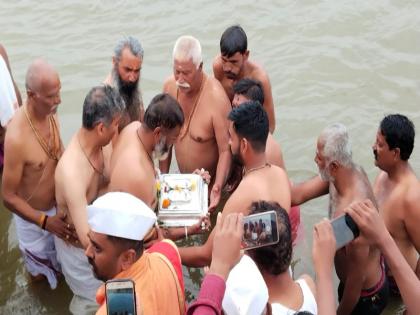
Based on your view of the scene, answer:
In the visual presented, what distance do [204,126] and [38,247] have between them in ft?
5.95

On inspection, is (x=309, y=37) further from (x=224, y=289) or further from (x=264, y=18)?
(x=224, y=289)

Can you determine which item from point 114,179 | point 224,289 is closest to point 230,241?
point 224,289

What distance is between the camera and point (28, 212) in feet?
15.0

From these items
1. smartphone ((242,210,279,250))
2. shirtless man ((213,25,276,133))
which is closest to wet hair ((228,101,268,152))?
smartphone ((242,210,279,250))

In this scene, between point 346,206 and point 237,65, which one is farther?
point 237,65

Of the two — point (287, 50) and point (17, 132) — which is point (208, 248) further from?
point (287, 50)

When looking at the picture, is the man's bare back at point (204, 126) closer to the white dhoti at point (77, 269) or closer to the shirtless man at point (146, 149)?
the shirtless man at point (146, 149)

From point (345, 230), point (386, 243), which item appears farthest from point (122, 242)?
point (386, 243)

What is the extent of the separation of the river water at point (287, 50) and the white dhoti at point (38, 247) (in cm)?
128

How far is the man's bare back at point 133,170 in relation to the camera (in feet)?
13.8

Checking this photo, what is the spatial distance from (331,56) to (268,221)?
19.4 feet

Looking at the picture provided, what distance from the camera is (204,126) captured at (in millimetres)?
5414

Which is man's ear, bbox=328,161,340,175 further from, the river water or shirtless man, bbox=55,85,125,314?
the river water

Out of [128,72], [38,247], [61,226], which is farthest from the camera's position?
[128,72]
